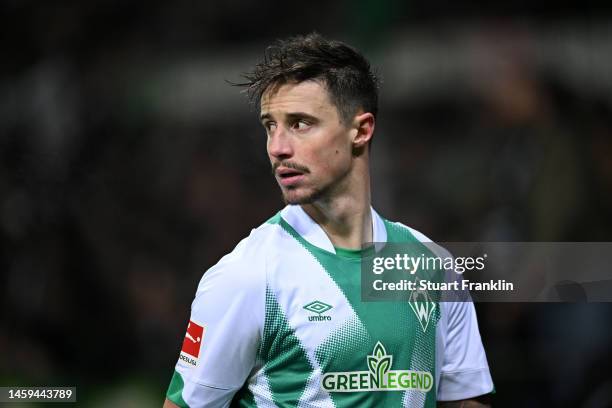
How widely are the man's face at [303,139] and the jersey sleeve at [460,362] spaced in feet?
2.05

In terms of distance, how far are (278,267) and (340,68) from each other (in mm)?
666

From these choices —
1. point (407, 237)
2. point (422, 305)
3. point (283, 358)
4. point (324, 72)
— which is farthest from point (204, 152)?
point (283, 358)

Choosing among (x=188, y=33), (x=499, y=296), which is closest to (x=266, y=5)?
(x=188, y=33)

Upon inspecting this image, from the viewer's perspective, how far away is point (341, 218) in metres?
2.91

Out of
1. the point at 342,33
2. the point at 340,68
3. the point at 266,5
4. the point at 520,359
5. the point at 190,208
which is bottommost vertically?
the point at 520,359

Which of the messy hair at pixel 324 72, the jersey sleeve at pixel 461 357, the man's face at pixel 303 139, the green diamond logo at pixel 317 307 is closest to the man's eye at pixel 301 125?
the man's face at pixel 303 139

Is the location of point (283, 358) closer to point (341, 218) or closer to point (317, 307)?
point (317, 307)

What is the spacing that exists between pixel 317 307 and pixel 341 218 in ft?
1.07

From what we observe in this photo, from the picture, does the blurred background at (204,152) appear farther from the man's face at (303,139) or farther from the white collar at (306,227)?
the man's face at (303,139)

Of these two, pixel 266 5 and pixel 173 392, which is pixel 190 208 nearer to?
pixel 266 5

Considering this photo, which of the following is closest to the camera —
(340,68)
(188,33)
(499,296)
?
(340,68)

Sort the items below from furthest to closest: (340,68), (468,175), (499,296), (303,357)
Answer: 1. (468,175)
2. (499,296)
3. (340,68)
4. (303,357)

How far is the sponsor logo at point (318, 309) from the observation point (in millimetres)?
2725

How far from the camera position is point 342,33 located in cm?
550
